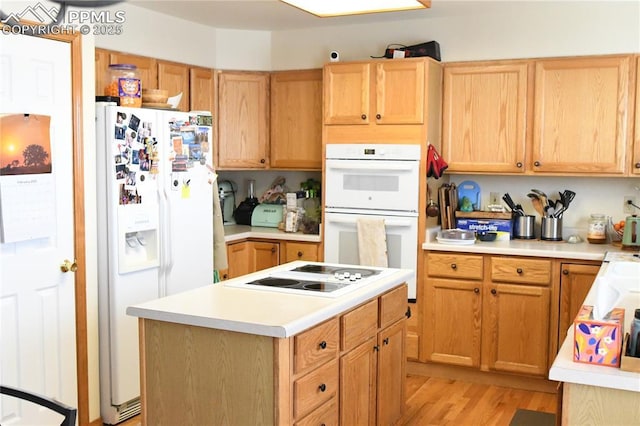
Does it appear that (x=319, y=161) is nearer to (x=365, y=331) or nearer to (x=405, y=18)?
(x=405, y=18)

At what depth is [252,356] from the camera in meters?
2.56

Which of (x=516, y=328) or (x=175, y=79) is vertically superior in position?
(x=175, y=79)

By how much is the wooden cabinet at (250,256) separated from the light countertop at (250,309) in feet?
6.38

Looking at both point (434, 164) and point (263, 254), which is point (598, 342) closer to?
point (434, 164)

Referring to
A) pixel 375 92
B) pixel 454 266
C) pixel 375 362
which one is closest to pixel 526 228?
pixel 454 266

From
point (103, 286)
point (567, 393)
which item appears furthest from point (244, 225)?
point (567, 393)

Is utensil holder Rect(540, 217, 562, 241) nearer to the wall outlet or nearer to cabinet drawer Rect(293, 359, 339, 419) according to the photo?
the wall outlet

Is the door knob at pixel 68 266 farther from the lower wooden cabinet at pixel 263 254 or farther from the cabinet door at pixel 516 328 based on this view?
the cabinet door at pixel 516 328

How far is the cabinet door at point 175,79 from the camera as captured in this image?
4.79 metres

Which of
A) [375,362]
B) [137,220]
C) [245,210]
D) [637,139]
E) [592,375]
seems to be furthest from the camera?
[245,210]

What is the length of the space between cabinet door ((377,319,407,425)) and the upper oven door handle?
130cm

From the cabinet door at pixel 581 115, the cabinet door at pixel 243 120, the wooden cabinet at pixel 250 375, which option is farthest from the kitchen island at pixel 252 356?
the cabinet door at pixel 243 120

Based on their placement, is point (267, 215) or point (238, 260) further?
point (267, 215)

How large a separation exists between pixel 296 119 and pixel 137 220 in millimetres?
1863
